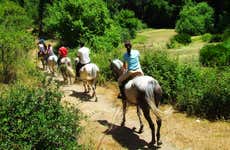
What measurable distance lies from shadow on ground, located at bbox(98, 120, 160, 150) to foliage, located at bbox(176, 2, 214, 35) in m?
49.9

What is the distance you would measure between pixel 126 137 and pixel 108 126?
1127 mm

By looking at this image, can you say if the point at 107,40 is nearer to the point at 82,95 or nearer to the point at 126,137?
the point at 82,95

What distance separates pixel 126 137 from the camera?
12.8 m

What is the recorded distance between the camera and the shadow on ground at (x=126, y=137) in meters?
12.1

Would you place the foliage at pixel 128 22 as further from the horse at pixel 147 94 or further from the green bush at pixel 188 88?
the horse at pixel 147 94

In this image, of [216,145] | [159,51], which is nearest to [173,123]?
[216,145]

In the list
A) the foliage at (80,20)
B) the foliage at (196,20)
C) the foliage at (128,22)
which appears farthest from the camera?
the foliage at (196,20)

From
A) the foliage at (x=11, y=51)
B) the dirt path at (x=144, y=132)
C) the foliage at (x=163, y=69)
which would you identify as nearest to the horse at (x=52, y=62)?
the foliage at (x=11, y=51)

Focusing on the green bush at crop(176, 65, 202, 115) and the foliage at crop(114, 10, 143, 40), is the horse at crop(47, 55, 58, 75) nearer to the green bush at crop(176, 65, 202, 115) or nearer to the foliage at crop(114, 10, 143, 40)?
the green bush at crop(176, 65, 202, 115)

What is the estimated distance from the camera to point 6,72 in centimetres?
1945

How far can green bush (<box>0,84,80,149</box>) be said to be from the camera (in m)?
9.42

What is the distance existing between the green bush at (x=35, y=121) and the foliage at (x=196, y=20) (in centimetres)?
5334

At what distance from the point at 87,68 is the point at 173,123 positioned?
4.55 metres

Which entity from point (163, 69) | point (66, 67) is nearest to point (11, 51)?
point (66, 67)
